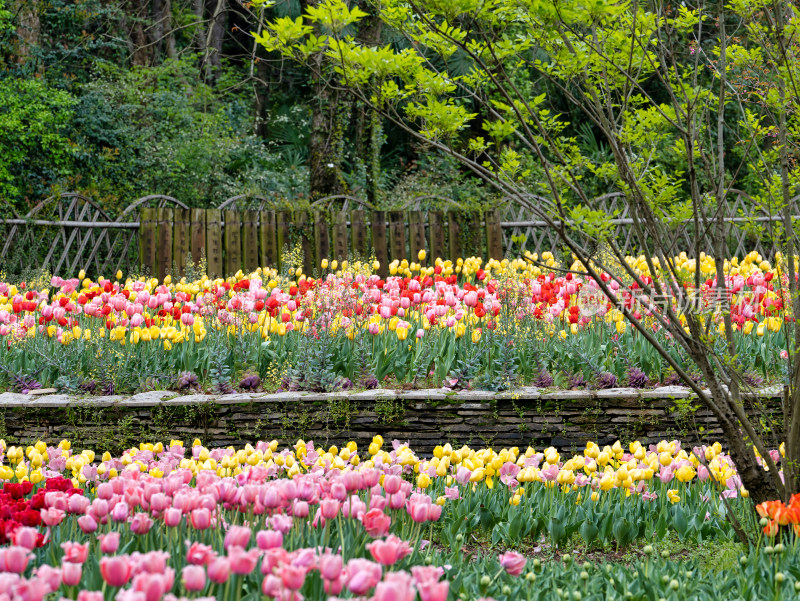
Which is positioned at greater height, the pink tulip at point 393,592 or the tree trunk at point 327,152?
the tree trunk at point 327,152

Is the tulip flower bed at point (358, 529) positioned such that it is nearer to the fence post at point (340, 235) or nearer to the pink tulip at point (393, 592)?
the pink tulip at point (393, 592)

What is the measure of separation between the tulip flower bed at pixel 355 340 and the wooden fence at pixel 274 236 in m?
3.72

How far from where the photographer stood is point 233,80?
18578mm

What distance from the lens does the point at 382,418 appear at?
4504 millimetres

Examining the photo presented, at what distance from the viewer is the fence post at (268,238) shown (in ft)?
31.1

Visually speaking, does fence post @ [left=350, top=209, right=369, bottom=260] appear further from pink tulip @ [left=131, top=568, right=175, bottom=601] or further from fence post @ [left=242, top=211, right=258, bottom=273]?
pink tulip @ [left=131, top=568, right=175, bottom=601]

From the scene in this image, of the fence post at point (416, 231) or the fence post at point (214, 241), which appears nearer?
the fence post at point (214, 241)

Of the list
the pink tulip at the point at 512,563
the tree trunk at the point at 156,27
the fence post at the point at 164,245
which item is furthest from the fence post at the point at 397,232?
the tree trunk at the point at 156,27

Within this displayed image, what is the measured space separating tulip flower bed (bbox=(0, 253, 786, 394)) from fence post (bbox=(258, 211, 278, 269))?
3.73m

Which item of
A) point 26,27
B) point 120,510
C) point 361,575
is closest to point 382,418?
point 120,510

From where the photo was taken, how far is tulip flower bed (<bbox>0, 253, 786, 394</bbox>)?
4797mm

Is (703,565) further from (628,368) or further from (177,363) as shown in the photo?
(177,363)

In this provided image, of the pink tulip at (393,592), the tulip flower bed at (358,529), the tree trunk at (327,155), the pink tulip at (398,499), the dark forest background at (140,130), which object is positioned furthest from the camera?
the dark forest background at (140,130)

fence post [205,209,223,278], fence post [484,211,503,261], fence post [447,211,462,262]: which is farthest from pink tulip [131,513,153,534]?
fence post [484,211,503,261]
